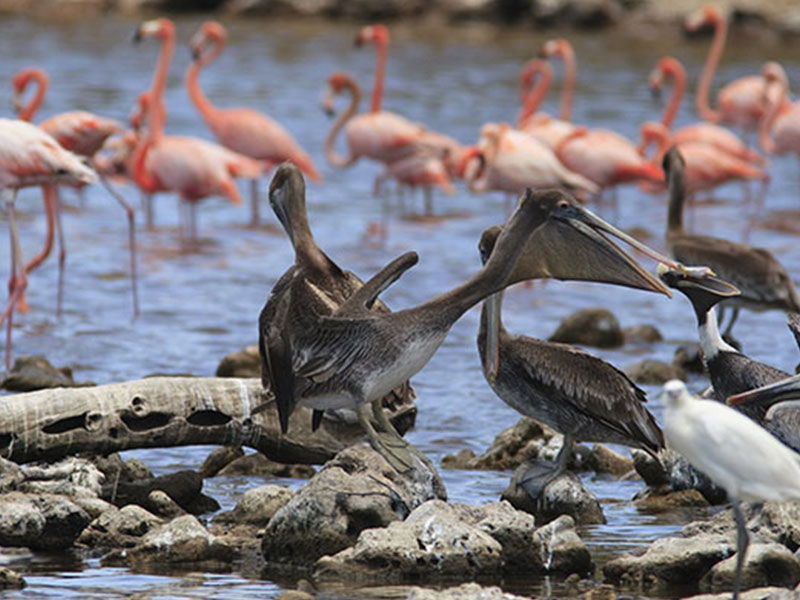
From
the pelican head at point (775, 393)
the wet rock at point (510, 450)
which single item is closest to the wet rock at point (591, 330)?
the wet rock at point (510, 450)

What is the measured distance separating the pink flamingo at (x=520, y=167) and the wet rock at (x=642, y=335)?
3.58 m

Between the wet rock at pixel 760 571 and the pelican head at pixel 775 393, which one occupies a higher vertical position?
the pelican head at pixel 775 393

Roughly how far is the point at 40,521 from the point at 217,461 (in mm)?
1860

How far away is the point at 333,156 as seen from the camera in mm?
20484

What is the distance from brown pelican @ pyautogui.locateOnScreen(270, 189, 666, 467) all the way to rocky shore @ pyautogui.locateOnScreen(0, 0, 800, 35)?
34.2 meters

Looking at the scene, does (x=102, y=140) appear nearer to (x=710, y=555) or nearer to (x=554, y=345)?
(x=554, y=345)

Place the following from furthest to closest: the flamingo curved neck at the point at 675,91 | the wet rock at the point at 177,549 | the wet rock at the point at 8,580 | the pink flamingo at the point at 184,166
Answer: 1. the flamingo curved neck at the point at 675,91
2. the pink flamingo at the point at 184,166
3. the wet rock at the point at 177,549
4. the wet rock at the point at 8,580

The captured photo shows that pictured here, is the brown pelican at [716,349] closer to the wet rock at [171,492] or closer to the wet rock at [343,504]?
the wet rock at [343,504]

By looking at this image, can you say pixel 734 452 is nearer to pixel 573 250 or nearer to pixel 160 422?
pixel 573 250

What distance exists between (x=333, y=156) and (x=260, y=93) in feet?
29.5

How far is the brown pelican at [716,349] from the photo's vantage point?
7.63 meters

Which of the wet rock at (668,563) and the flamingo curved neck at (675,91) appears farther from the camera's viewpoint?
the flamingo curved neck at (675,91)

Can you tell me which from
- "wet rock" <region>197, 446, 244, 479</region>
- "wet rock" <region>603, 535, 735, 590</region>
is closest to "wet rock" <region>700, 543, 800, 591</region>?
"wet rock" <region>603, 535, 735, 590</region>

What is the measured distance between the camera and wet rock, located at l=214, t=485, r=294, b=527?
7199mm
